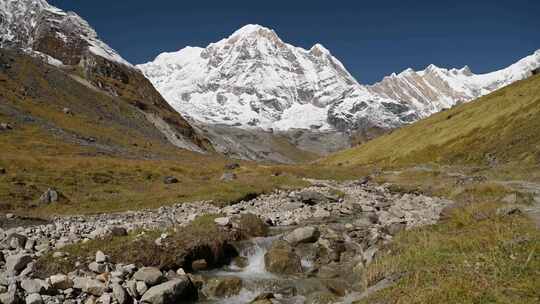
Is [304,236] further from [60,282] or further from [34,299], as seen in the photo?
[34,299]

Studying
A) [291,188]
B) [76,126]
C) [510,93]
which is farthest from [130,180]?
[510,93]

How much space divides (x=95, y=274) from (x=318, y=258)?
45.3ft

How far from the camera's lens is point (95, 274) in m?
22.0

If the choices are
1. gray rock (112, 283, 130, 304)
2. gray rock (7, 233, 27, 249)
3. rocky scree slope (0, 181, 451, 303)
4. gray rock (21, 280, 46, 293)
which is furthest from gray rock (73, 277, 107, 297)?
gray rock (7, 233, 27, 249)

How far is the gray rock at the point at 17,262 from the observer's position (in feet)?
69.4

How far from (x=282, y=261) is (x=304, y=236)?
4.80 metres

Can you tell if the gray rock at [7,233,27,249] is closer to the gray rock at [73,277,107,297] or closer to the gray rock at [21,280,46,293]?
the gray rock at [21,280,46,293]

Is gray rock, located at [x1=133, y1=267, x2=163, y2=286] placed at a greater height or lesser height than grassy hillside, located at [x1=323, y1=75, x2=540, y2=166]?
lesser

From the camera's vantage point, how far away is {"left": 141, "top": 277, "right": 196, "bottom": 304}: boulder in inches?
799

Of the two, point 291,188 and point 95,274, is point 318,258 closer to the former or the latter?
point 95,274

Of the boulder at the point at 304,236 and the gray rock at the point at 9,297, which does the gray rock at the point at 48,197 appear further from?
the gray rock at the point at 9,297

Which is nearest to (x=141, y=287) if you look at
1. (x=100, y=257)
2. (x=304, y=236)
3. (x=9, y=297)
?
(x=100, y=257)

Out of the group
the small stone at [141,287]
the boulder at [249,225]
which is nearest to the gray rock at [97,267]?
the small stone at [141,287]

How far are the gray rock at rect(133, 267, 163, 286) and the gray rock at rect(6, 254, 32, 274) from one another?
5.37 meters
